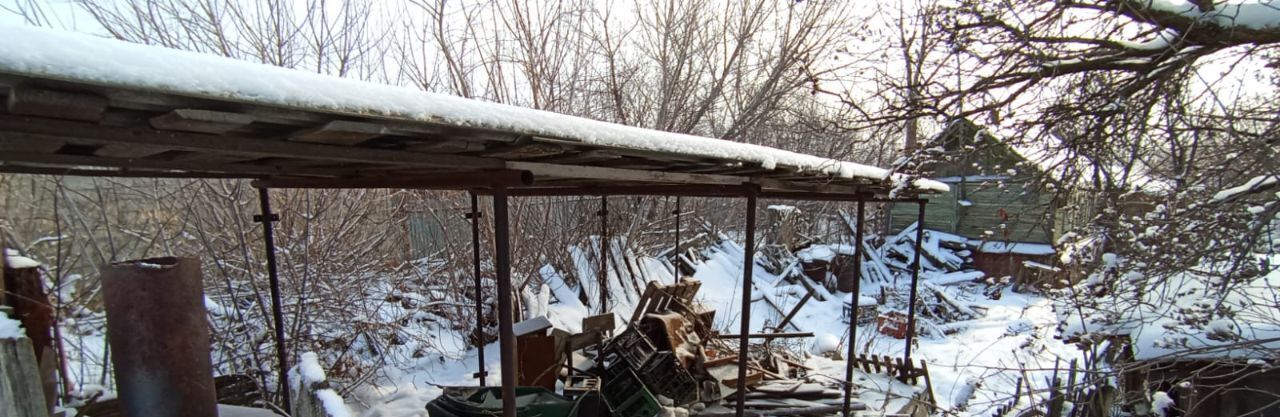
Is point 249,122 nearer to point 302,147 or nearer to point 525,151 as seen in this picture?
point 302,147

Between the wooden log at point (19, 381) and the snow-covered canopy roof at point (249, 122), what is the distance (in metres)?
0.51

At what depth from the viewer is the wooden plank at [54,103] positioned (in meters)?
0.97

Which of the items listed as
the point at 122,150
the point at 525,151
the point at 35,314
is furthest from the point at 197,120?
the point at 35,314

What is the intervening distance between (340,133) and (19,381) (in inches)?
36.4

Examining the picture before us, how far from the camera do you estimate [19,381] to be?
1296 mm

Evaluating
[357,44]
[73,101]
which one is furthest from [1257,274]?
[357,44]

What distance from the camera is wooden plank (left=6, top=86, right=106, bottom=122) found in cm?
97

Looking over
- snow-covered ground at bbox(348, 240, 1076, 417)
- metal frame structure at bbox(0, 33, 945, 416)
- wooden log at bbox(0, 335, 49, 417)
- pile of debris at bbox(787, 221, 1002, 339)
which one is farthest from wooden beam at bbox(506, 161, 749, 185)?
pile of debris at bbox(787, 221, 1002, 339)

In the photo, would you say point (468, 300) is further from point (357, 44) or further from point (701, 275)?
point (701, 275)

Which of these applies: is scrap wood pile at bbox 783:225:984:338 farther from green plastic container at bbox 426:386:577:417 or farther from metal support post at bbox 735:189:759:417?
green plastic container at bbox 426:386:577:417

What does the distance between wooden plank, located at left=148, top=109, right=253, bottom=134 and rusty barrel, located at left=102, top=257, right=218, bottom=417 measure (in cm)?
83

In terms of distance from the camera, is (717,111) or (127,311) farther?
(717,111)

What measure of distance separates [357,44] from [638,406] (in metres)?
5.78

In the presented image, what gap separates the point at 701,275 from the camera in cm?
1170
